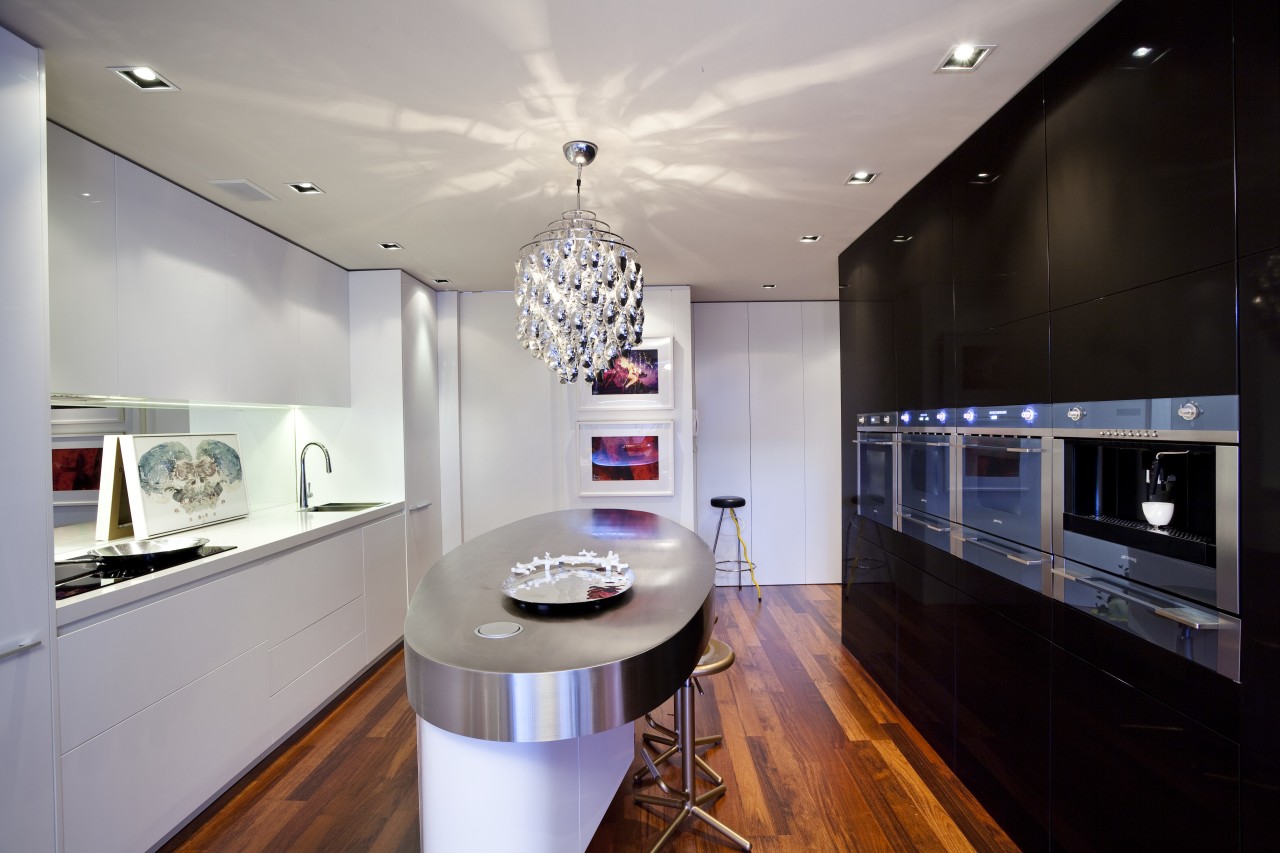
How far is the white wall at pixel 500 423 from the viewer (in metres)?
5.06

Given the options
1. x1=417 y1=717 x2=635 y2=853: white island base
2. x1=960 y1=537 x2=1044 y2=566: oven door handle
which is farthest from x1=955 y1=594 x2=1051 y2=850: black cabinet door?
x1=417 y1=717 x2=635 y2=853: white island base

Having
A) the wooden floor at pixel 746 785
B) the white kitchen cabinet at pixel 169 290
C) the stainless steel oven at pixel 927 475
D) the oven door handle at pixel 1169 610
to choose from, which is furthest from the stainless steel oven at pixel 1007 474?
the white kitchen cabinet at pixel 169 290

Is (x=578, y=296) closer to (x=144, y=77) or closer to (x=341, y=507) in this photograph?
(x=144, y=77)

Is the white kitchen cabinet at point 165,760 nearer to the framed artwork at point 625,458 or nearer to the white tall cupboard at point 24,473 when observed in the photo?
the white tall cupboard at point 24,473

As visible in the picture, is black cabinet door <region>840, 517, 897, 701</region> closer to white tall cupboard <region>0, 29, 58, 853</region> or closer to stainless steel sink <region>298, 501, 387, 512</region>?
stainless steel sink <region>298, 501, 387, 512</region>

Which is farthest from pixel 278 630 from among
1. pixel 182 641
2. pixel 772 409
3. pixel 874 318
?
pixel 772 409

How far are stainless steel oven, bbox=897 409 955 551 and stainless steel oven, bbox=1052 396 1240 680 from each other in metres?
0.72

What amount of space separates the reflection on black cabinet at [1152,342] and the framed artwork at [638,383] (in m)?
3.18

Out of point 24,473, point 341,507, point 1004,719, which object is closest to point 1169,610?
point 1004,719

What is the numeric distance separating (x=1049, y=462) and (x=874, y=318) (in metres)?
1.67

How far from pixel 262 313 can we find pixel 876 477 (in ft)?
11.5

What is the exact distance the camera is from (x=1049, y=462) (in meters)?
1.96

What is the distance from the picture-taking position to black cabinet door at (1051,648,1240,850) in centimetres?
139

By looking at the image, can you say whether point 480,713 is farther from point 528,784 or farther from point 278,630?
point 278,630
